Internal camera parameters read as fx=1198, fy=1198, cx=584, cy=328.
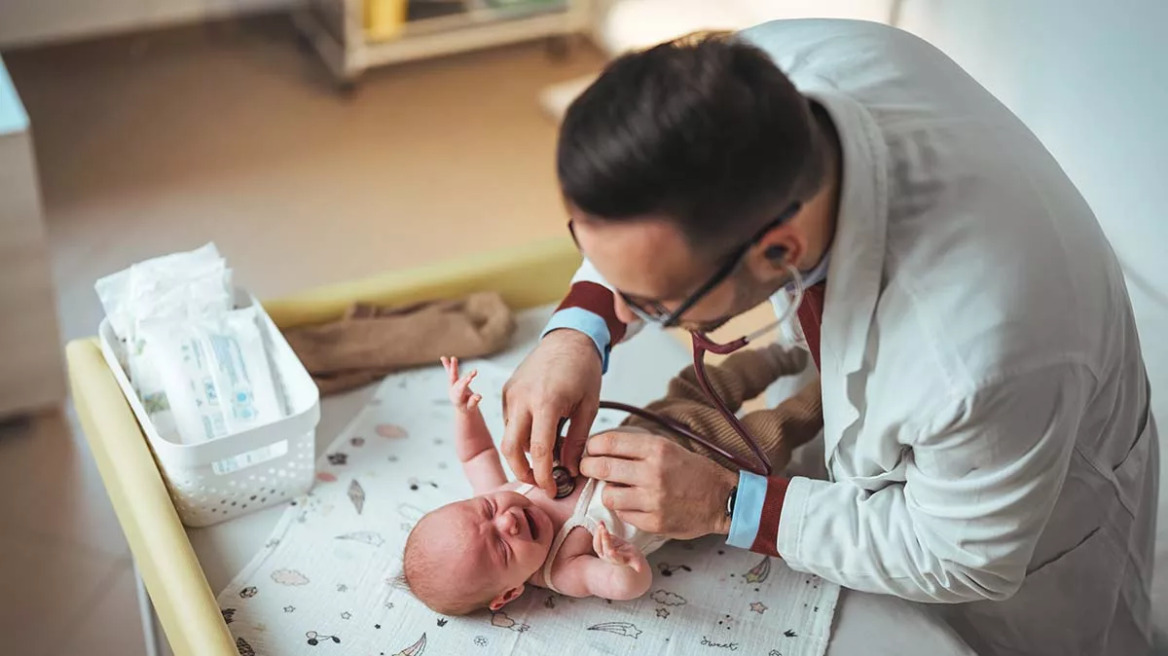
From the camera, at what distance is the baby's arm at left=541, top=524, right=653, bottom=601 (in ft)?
4.19

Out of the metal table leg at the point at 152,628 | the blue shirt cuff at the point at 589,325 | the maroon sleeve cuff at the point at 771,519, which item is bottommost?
the metal table leg at the point at 152,628

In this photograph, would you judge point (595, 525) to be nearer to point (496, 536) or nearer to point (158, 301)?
point (496, 536)

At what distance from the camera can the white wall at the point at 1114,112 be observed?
1458mm

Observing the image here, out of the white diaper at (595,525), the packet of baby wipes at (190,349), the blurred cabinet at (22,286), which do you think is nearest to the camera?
the white diaper at (595,525)

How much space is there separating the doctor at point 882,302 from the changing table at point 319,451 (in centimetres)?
13

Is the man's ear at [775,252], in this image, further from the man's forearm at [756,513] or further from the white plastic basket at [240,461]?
the white plastic basket at [240,461]

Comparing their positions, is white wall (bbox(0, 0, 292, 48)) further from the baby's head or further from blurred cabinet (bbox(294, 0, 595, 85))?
the baby's head

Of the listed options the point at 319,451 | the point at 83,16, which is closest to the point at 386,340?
the point at 319,451

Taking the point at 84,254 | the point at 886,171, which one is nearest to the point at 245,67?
the point at 84,254

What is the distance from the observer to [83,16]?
2.92 metres

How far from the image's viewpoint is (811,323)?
1.26 m

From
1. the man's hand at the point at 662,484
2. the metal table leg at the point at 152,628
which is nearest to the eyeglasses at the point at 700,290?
the man's hand at the point at 662,484

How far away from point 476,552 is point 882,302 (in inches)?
20.0

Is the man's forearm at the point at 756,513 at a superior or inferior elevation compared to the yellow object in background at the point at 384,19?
A: superior
